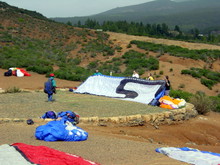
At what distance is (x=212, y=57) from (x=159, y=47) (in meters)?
8.26

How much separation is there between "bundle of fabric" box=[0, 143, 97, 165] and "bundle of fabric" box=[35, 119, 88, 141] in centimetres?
199

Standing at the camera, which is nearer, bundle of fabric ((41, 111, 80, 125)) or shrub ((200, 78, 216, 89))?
bundle of fabric ((41, 111, 80, 125))

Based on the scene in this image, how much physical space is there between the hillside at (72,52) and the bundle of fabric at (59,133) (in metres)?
18.6

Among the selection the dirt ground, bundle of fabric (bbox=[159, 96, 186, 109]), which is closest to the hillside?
bundle of fabric (bbox=[159, 96, 186, 109])

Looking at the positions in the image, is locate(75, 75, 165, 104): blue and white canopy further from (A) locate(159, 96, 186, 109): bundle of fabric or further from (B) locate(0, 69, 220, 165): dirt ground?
(B) locate(0, 69, 220, 165): dirt ground

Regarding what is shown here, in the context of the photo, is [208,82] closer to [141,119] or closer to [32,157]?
[141,119]

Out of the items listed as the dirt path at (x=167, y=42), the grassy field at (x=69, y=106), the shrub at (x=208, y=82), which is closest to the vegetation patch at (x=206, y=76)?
the shrub at (x=208, y=82)

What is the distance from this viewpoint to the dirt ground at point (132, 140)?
30.5 ft

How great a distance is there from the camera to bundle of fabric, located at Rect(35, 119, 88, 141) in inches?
407

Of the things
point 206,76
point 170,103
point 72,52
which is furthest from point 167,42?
point 170,103

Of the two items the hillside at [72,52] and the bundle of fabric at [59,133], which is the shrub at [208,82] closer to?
the hillside at [72,52]

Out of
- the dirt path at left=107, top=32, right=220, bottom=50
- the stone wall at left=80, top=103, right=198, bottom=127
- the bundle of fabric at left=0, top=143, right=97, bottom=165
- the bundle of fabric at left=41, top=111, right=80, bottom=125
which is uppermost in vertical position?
the dirt path at left=107, top=32, right=220, bottom=50

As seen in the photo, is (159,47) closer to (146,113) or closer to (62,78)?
(62,78)

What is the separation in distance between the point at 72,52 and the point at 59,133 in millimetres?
45803
